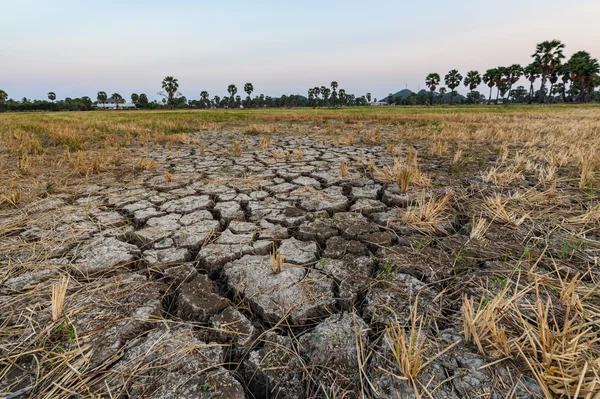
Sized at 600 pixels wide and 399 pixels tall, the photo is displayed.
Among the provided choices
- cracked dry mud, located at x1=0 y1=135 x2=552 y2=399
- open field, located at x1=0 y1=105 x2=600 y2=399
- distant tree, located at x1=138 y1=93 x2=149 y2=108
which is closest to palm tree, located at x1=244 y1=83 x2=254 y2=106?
distant tree, located at x1=138 y1=93 x2=149 y2=108

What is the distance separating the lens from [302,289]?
1.53 m

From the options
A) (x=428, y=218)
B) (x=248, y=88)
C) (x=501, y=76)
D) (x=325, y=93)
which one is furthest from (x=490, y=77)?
(x=428, y=218)

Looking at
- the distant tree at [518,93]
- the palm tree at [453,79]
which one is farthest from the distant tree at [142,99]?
the distant tree at [518,93]

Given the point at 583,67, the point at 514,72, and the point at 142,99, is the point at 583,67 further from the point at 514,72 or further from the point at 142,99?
the point at 142,99

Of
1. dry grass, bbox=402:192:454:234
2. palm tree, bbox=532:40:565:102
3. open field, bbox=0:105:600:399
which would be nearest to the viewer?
open field, bbox=0:105:600:399

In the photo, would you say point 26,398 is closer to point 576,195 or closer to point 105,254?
point 105,254

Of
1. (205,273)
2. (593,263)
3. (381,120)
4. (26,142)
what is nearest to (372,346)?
(205,273)

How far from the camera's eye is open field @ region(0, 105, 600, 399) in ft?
3.35

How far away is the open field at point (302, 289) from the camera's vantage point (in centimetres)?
102

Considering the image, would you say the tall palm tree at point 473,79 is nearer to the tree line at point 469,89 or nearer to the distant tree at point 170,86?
the tree line at point 469,89

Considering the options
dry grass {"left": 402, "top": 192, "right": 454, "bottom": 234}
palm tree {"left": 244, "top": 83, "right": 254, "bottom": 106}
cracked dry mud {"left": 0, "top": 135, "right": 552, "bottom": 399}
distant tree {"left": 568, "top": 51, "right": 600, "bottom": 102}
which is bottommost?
cracked dry mud {"left": 0, "top": 135, "right": 552, "bottom": 399}

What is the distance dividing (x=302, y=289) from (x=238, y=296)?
34 centimetres

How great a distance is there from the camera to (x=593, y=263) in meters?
1.64

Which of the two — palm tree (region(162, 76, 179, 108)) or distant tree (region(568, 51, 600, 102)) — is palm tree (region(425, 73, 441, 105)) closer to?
distant tree (region(568, 51, 600, 102))
